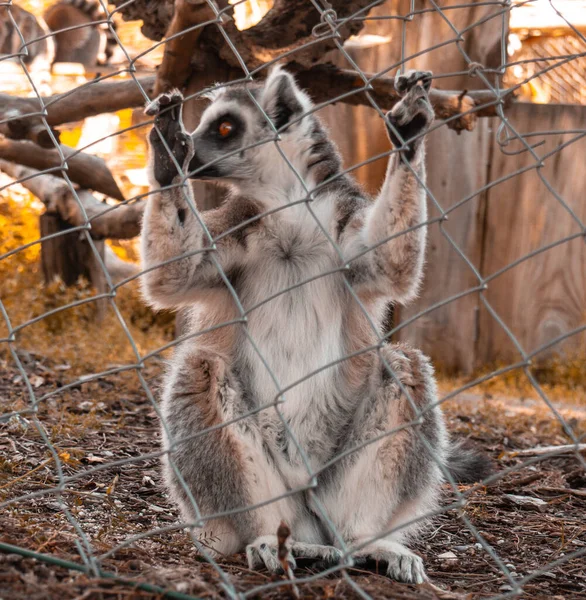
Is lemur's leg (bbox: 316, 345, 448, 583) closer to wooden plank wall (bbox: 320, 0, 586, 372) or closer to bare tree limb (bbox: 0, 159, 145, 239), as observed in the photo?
bare tree limb (bbox: 0, 159, 145, 239)

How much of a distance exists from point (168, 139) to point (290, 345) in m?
0.99

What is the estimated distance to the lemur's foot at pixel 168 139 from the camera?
3.14 metres

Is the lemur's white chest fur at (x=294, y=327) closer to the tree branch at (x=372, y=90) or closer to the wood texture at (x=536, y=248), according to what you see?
the tree branch at (x=372, y=90)

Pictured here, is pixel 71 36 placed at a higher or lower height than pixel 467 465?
higher

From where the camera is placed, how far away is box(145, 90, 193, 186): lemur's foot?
3145 millimetres

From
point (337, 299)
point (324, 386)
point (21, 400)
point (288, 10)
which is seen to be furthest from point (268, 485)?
point (288, 10)

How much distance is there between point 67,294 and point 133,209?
4.83 ft

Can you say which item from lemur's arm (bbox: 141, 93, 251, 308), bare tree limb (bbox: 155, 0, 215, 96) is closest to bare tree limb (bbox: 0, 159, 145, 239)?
bare tree limb (bbox: 155, 0, 215, 96)

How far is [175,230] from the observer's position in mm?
3438

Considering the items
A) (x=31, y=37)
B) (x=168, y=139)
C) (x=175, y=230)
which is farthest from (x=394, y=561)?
(x=31, y=37)

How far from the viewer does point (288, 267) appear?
3.73 metres

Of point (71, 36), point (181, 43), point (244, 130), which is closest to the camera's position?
point (244, 130)

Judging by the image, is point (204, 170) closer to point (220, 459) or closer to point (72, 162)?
point (220, 459)

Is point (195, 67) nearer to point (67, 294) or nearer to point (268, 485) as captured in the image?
point (268, 485)
